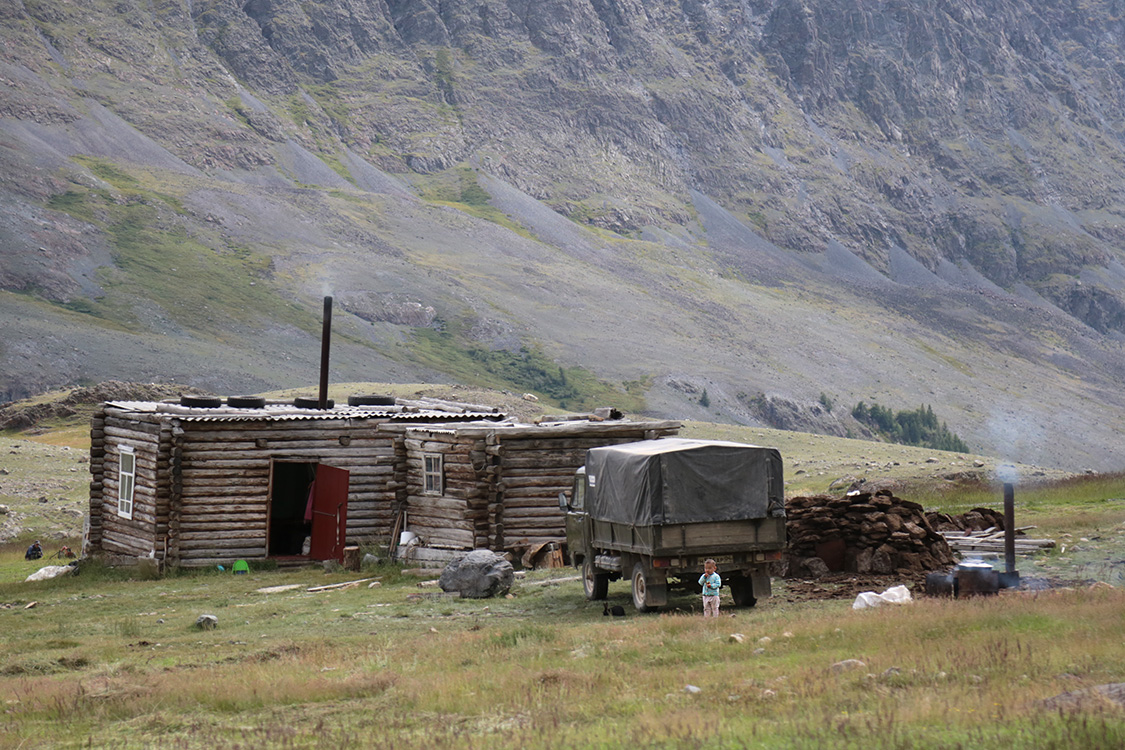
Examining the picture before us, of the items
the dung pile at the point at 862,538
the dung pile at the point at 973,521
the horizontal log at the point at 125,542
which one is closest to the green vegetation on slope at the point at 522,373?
the horizontal log at the point at 125,542

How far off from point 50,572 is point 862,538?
19305 mm

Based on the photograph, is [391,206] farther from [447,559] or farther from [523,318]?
[447,559]

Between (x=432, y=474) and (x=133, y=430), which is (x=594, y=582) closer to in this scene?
(x=432, y=474)

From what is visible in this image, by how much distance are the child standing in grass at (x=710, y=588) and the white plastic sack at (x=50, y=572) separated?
18122 millimetres

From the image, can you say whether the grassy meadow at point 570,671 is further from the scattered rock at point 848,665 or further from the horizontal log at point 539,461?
the horizontal log at point 539,461

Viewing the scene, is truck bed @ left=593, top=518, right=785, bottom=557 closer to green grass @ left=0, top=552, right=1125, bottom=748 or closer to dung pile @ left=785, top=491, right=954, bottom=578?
green grass @ left=0, top=552, right=1125, bottom=748

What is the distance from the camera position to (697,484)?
56.8 feet

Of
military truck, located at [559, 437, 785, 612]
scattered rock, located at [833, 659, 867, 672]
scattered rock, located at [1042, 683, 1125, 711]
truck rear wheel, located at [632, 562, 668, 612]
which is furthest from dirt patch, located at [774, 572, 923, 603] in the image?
scattered rock, located at [1042, 683, 1125, 711]

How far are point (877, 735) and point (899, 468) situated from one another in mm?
45778

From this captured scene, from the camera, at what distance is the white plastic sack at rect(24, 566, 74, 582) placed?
27169mm

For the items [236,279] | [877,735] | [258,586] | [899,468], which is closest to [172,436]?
[258,586]

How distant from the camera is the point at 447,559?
1019 inches

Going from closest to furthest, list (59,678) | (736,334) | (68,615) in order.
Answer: (59,678) < (68,615) < (736,334)

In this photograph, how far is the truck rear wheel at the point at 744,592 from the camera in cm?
1782
